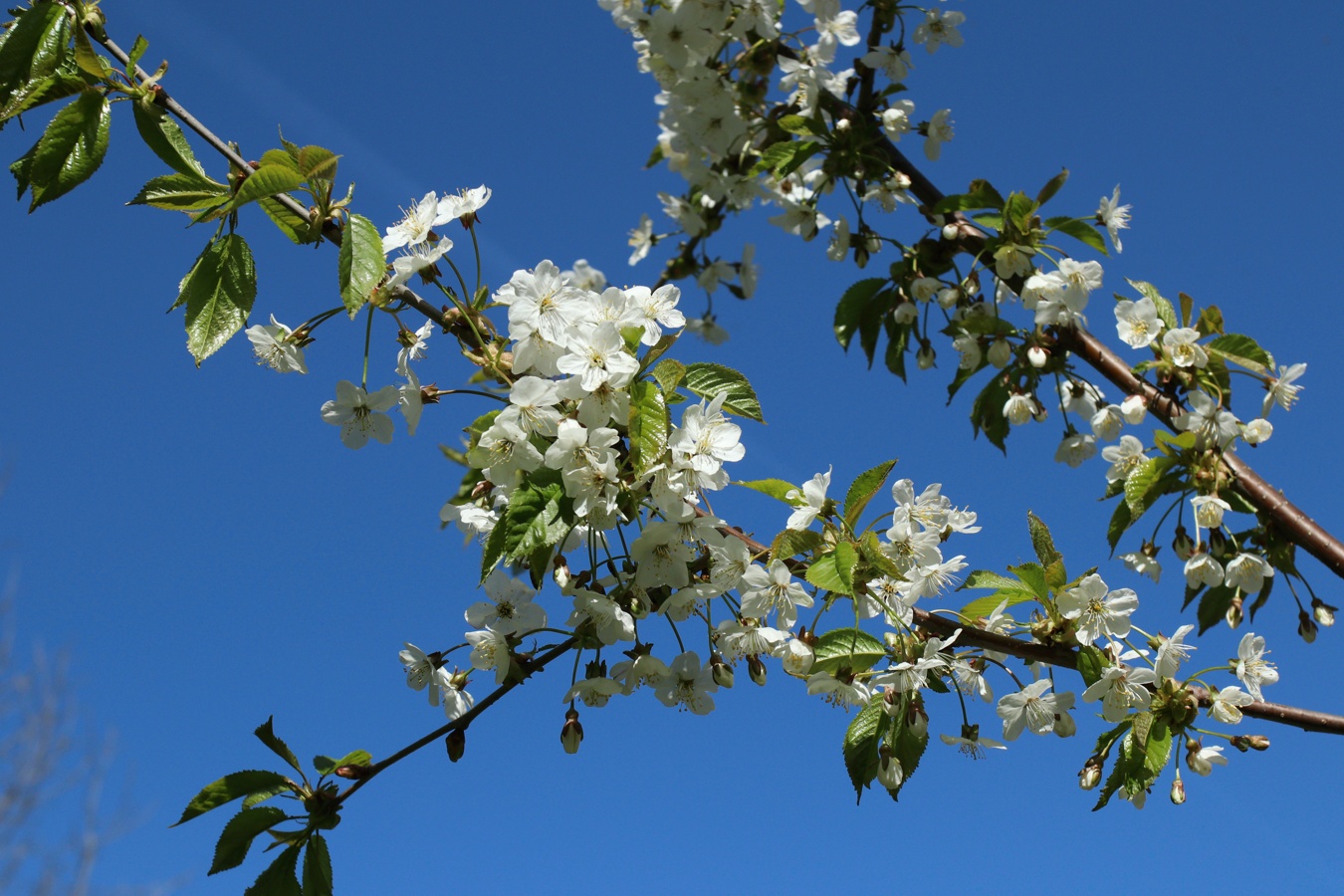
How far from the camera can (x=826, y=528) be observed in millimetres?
1735

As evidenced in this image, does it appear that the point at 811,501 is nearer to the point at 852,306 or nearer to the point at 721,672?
the point at 721,672

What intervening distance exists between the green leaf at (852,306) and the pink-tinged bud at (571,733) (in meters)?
1.54

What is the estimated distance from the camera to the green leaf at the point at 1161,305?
2355 mm

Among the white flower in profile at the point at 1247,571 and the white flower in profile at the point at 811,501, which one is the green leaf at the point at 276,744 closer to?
the white flower in profile at the point at 811,501

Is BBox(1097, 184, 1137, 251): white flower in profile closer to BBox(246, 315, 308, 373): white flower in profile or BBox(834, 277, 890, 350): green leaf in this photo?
BBox(834, 277, 890, 350): green leaf

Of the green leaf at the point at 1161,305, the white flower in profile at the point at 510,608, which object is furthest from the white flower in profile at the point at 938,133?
the white flower in profile at the point at 510,608

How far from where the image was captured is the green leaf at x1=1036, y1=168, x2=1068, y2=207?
7.80 feet

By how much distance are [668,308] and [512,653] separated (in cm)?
65

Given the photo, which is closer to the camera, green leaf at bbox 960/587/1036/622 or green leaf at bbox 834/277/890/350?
green leaf at bbox 960/587/1036/622

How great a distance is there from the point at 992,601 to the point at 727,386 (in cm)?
65

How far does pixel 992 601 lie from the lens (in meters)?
1.87

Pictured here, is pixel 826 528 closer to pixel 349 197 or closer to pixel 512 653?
pixel 512 653

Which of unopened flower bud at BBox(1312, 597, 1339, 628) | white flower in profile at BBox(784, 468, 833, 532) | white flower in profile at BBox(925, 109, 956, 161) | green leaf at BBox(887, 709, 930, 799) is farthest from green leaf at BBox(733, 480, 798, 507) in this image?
white flower in profile at BBox(925, 109, 956, 161)

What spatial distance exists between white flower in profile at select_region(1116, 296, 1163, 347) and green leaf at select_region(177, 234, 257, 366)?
186 cm
